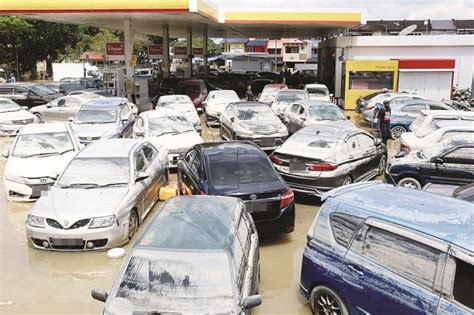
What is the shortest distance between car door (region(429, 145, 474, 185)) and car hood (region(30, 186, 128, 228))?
21.2 ft

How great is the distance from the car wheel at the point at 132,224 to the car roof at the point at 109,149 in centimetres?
137

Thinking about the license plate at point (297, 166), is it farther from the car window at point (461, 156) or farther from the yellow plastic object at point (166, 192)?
the car window at point (461, 156)

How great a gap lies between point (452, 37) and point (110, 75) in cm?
2017

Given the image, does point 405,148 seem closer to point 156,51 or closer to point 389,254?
point 389,254

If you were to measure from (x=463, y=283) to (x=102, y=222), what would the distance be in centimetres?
544

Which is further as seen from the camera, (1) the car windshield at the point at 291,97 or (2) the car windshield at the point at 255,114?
(1) the car windshield at the point at 291,97

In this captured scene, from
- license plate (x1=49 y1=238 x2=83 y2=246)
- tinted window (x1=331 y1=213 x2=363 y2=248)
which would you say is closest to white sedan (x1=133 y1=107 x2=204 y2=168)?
license plate (x1=49 y1=238 x2=83 y2=246)

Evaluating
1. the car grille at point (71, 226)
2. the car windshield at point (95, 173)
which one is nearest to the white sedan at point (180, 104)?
the car windshield at point (95, 173)

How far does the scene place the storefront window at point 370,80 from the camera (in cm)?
2589

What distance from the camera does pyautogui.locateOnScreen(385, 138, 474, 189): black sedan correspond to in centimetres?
1005

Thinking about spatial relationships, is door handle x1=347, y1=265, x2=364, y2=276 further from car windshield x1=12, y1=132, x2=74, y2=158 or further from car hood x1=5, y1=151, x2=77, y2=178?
car windshield x1=12, y1=132, x2=74, y2=158

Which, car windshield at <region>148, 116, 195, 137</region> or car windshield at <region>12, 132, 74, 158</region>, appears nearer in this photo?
car windshield at <region>12, 132, 74, 158</region>

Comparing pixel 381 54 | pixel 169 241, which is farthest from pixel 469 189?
pixel 381 54

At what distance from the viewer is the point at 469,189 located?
321 inches
